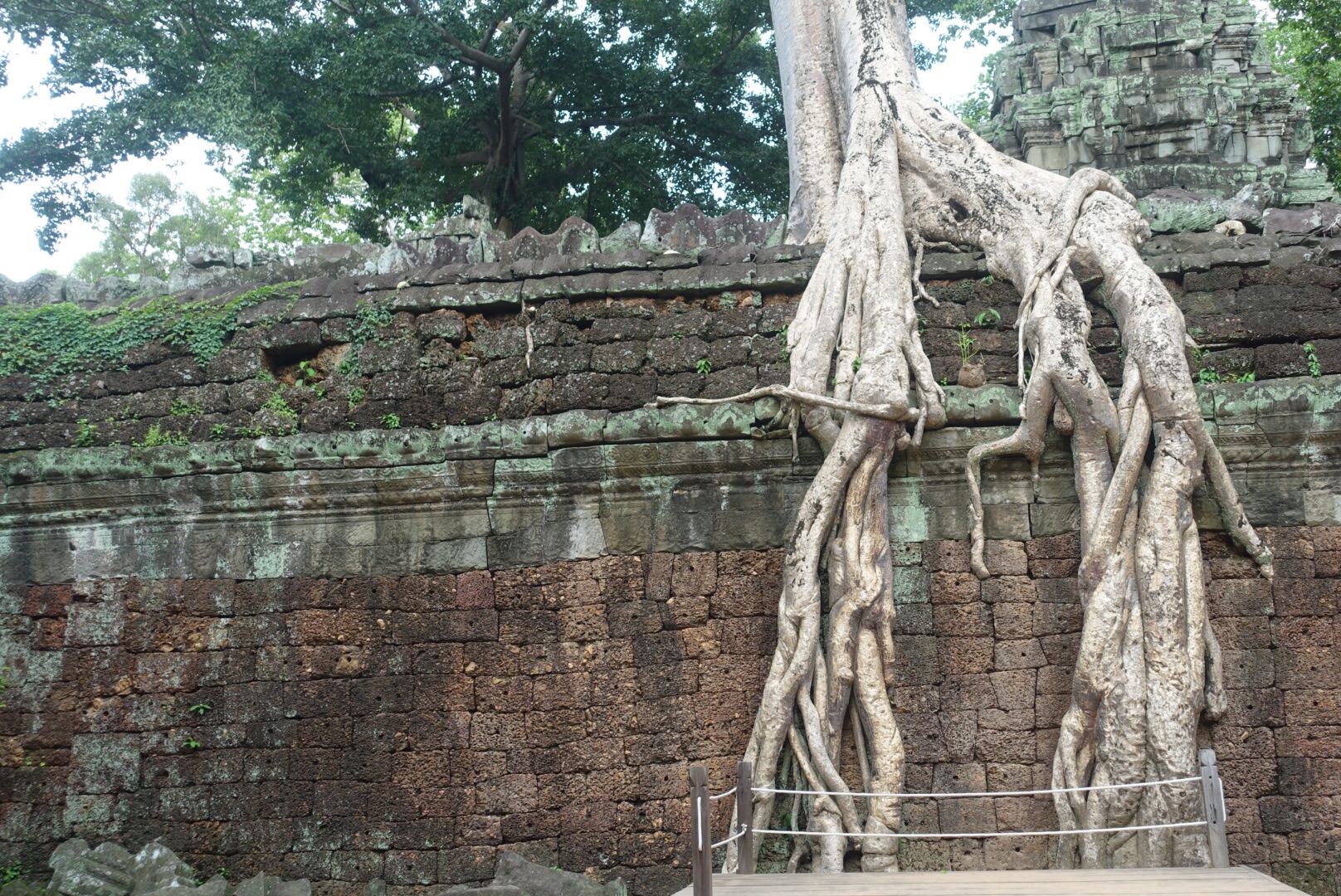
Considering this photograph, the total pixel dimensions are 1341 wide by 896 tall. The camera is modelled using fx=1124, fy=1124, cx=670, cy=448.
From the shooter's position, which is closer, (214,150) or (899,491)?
(899,491)

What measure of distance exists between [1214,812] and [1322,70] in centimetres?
827

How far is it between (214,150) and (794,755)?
8.44m

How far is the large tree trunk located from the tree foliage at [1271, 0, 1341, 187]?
5.41 meters

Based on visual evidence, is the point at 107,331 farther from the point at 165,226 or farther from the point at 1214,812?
the point at 165,226

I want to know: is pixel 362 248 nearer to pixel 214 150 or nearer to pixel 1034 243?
pixel 1034 243

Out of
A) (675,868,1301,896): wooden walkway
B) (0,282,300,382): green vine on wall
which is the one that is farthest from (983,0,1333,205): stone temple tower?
(0,282,300,382): green vine on wall

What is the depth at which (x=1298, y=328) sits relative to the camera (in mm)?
4734

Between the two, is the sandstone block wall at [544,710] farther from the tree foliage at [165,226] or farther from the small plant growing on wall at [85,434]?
the tree foliage at [165,226]

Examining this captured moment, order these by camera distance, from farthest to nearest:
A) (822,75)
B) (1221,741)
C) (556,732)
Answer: (822,75)
(556,732)
(1221,741)

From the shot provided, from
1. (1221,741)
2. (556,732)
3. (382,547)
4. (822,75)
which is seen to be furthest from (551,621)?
(822,75)

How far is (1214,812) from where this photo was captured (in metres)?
3.67

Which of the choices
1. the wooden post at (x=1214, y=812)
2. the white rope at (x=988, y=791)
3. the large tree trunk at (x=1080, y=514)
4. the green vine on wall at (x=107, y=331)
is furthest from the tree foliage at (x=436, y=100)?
the wooden post at (x=1214, y=812)

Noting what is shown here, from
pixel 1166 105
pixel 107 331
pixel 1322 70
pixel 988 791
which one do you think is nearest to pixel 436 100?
pixel 107 331

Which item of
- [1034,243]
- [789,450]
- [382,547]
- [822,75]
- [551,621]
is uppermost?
[822,75]
